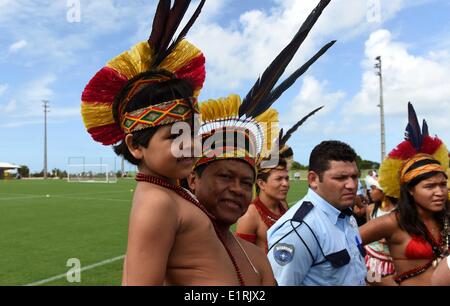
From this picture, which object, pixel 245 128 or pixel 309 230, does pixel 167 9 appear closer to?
pixel 245 128

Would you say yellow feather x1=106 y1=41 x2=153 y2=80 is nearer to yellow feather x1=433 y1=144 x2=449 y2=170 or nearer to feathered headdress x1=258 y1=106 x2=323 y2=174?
feathered headdress x1=258 y1=106 x2=323 y2=174

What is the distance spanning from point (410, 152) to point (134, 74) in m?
3.15

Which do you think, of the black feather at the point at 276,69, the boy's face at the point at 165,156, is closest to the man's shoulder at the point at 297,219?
the black feather at the point at 276,69

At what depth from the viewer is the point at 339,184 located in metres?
3.31

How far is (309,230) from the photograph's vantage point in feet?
9.91

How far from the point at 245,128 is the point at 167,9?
2.32 feet

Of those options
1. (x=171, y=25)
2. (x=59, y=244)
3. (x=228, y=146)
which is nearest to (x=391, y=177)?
(x=228, y=146)

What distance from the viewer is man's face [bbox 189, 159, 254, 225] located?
2.02 metres

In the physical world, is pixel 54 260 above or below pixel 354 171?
below

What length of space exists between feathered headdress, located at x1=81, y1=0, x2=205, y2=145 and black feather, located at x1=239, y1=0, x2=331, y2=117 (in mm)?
369

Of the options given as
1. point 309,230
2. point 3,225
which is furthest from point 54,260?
point 309,230

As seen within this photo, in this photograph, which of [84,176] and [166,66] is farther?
[84,176]
